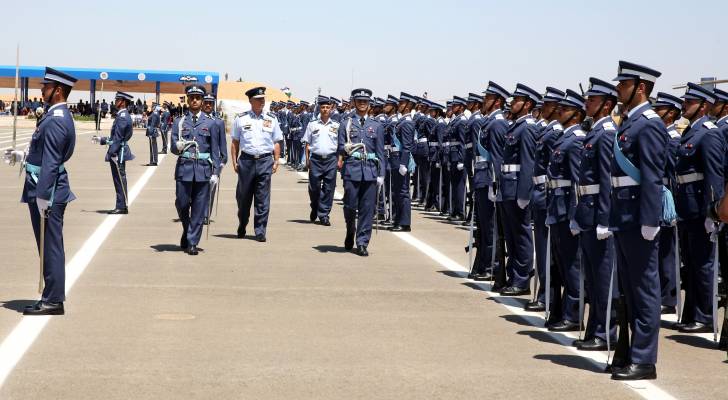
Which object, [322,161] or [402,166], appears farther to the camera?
[322,161]

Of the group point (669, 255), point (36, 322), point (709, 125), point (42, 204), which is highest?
point (709, 125)

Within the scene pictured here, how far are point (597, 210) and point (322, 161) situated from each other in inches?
411

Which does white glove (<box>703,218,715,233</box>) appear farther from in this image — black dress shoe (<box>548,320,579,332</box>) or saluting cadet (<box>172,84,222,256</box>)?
saluting cadet (<box>172,84,222,256</box>)

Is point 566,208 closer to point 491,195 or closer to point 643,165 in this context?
point 643,165

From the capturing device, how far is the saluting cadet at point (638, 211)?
306 inches

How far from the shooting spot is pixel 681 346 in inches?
363

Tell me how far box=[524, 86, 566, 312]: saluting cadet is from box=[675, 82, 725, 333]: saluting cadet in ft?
3.69

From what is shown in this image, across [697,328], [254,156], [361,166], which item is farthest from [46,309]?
[254,156]

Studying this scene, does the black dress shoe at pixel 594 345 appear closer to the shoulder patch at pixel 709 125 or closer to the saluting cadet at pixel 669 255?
the saluting cadet at pixel 669 255

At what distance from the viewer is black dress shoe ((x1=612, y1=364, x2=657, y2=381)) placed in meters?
7.76

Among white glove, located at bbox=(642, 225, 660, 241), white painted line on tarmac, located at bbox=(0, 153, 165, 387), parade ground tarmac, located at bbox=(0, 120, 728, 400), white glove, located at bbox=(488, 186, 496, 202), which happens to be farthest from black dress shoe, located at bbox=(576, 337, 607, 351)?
white painted line on tarmac, located at bbox=(0, 153, 165, 387)

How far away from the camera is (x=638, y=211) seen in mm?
7887

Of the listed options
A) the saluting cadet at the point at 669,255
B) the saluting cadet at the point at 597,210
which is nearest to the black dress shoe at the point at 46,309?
the saluting cadet at the point at 597,210

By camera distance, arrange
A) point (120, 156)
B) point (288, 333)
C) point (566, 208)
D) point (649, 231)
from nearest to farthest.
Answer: point (649, 231) → point (288, 333) → point (566, 208) → point (120, 156)
